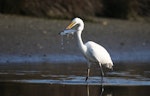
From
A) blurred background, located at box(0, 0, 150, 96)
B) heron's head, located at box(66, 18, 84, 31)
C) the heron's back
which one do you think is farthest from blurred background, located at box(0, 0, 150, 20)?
the heron's back

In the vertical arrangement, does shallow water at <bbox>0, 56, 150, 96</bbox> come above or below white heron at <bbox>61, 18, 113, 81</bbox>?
below

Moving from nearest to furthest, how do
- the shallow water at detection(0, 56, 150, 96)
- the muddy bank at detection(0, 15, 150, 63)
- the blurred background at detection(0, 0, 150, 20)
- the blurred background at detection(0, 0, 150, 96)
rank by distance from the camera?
the shallow water at detection(0, 56, 150, 96), the blurred background at detection(0, 0, 150, 96), the muddy bank at detection(0, 15, 150, 63), the blurred background at detection(0, 0, 150, 20)

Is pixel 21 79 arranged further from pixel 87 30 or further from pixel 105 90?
pixel 87 30

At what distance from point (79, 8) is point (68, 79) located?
34.5 ft

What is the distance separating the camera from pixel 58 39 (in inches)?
750

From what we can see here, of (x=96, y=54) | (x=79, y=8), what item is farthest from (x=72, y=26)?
(x=79, y=8)

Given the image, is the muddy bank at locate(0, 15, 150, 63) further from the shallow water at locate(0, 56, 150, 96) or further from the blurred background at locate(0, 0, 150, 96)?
the shallow water at locate(0, 56, 150, 96)

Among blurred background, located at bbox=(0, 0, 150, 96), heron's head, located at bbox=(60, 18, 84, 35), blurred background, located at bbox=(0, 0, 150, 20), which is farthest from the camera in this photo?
blurred background, located at bbox=(0, 0, 150, 20)

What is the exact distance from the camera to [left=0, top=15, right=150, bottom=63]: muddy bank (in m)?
17.5

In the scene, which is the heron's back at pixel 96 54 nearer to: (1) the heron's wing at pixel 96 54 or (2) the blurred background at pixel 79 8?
(1) the heron's wing at pixel 96 54

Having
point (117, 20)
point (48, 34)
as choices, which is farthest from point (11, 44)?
point (117, 20)

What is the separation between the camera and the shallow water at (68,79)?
11.9 m

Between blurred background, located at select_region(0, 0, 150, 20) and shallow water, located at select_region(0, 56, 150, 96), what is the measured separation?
643 cm

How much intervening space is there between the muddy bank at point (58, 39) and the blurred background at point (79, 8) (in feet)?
2.54
